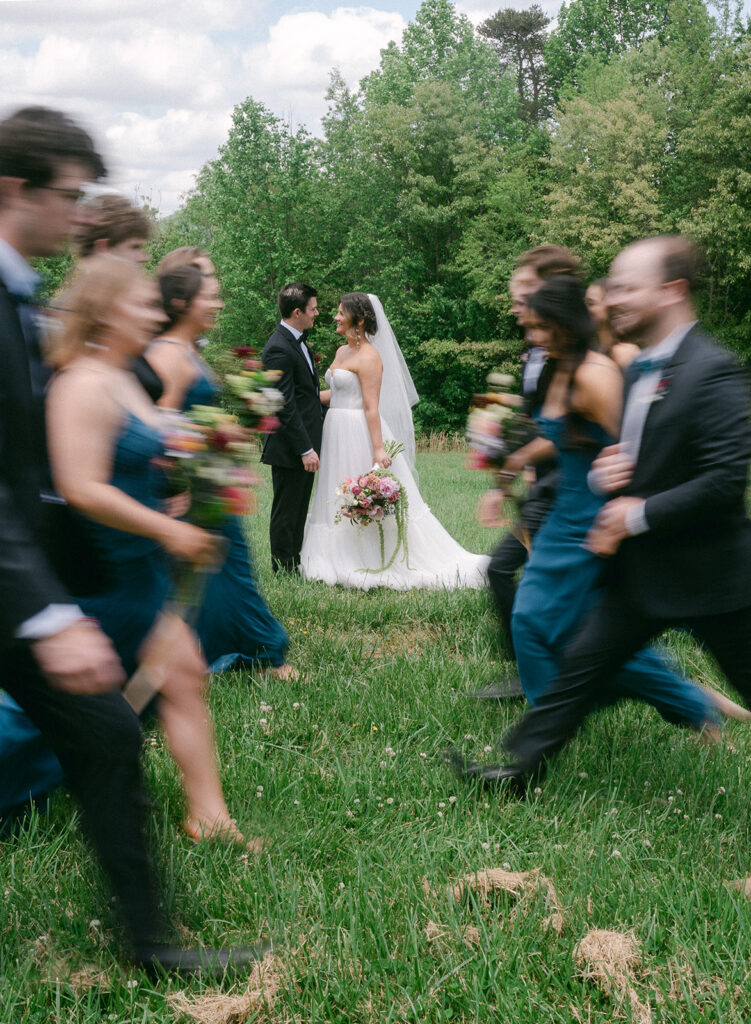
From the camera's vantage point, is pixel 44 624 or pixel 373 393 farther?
pixel 373 393

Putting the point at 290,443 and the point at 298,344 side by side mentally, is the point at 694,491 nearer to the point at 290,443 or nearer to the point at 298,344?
the point at 290,443

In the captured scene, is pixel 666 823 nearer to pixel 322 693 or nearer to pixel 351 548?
pixel 322 693

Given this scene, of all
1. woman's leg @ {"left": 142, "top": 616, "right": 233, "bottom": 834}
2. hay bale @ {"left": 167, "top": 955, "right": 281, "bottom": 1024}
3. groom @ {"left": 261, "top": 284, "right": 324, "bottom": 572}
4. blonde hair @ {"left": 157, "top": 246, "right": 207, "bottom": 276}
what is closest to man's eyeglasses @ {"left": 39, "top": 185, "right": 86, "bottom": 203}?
woman's leg @ {"left": 142, "top": 616, "right": 233, "bottom": 834}

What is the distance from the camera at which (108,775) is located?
2352 millimetres

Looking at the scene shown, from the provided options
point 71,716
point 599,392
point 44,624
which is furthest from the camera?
point 599,392

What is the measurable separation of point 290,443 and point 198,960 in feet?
18.4

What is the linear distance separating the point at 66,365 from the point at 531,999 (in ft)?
7.23

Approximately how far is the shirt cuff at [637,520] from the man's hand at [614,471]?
178mm

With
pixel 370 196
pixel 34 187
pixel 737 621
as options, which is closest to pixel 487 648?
pixel 737 621

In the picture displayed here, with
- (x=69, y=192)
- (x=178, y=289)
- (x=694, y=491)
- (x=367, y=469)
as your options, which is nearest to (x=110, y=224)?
(x=178, y=289)

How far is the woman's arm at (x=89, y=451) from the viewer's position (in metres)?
2.68

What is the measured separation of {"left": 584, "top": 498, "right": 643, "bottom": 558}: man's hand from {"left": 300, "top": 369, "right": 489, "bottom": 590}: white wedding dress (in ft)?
16.2

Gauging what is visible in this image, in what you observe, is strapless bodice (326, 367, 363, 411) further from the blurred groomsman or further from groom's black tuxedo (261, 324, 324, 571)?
the blurred groomsman

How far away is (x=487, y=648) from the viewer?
18.6 ft
